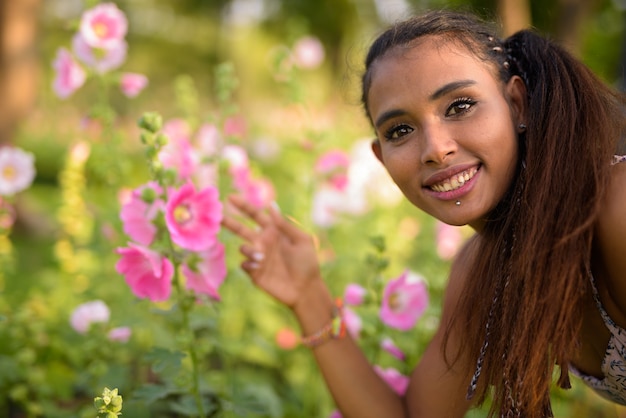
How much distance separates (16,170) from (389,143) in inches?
55.1

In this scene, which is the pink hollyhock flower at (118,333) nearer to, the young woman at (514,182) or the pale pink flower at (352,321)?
the pale pink flower at (352,321)

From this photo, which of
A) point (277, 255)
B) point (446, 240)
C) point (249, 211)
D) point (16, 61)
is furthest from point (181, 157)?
point (16, 61)

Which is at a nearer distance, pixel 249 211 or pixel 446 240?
pixel 249 211

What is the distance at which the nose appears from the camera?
4.83 ft

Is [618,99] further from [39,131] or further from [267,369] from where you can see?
[39,131]

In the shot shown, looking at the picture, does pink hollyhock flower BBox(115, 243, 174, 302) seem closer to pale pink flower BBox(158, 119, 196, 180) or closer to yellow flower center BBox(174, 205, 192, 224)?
yellow flower center BBox(174, 205, 192, 224)

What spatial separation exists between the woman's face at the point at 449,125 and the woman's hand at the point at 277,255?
48 centimetres

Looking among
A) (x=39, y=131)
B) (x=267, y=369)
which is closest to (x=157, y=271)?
(x=267, y=369)

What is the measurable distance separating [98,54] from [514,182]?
141 centimetres

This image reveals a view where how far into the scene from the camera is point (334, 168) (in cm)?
298

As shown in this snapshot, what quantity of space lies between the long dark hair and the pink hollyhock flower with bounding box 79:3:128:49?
3.33 feet

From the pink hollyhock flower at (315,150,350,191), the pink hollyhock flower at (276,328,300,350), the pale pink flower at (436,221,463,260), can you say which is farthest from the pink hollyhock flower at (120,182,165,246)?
the pale pink flower at (436,221,463,260)

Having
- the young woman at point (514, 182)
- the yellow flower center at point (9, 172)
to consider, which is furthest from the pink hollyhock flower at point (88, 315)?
the young woman at point (514, 182)

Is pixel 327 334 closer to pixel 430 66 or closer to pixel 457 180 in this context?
pixel 457 180
